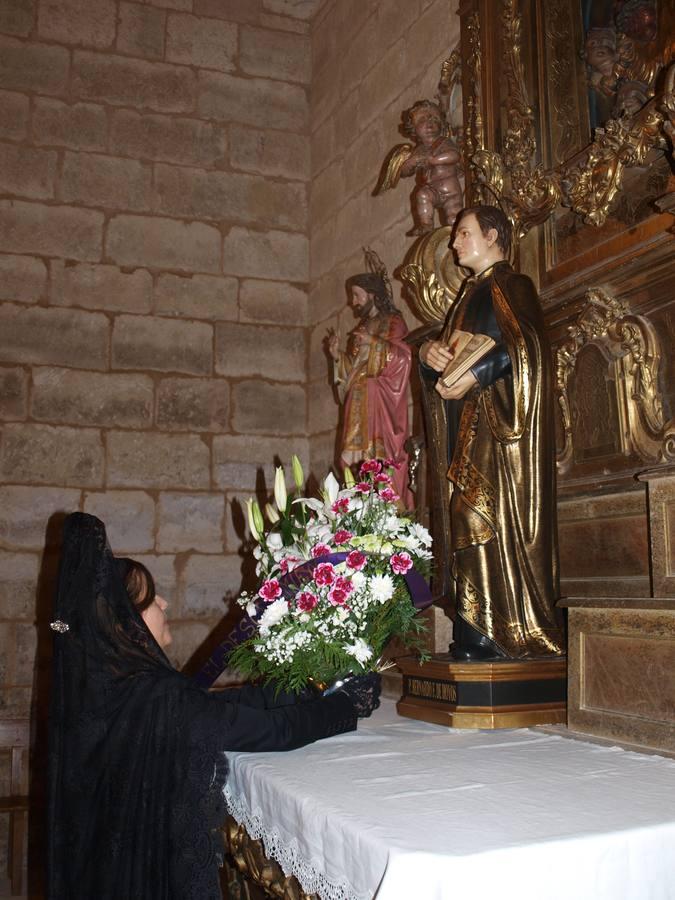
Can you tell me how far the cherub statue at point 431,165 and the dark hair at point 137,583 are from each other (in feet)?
7.19

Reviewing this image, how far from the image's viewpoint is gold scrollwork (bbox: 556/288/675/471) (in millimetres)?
2773

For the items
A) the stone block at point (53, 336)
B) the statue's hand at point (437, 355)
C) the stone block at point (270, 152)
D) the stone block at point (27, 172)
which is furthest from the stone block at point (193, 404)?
Answer: the statue's hand at point (437, 355)

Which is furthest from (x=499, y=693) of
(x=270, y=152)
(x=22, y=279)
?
(x=270, y=152)

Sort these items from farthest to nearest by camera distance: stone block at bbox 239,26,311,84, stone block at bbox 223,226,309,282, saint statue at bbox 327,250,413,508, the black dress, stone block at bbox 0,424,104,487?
stone block at bbox 239,26,311,84 < stone block at bbox 223,226,309,282 < stone block at bbox 0,424,104,487 < saint statue at bbox 327,250,413,508 < the black dress

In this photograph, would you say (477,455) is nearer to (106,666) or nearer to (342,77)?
(106,666)

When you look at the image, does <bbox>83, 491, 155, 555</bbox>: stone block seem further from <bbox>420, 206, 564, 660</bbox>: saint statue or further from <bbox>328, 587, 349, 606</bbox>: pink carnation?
<bbox>328, 587, 349, 606</bbox>: pink carnation

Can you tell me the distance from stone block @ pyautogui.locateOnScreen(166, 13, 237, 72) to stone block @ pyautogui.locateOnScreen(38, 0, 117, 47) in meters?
0.40

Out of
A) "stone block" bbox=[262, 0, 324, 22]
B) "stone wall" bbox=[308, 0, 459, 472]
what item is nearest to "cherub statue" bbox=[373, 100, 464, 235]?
"stone wall" bbox=[308, 0, 459, 472]

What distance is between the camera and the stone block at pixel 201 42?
247 inches

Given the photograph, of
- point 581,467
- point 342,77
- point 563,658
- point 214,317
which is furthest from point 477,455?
point 342,77

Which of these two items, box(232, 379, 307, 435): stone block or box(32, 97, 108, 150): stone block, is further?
box(232, 379, 307, 435): stone block

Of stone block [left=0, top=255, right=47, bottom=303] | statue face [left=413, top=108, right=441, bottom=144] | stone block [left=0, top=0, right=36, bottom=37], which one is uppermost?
stone block [left=0, top=0, right=36, bottom=37]

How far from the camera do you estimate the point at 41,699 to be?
5383mm

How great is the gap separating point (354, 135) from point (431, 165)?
72.1 inches
